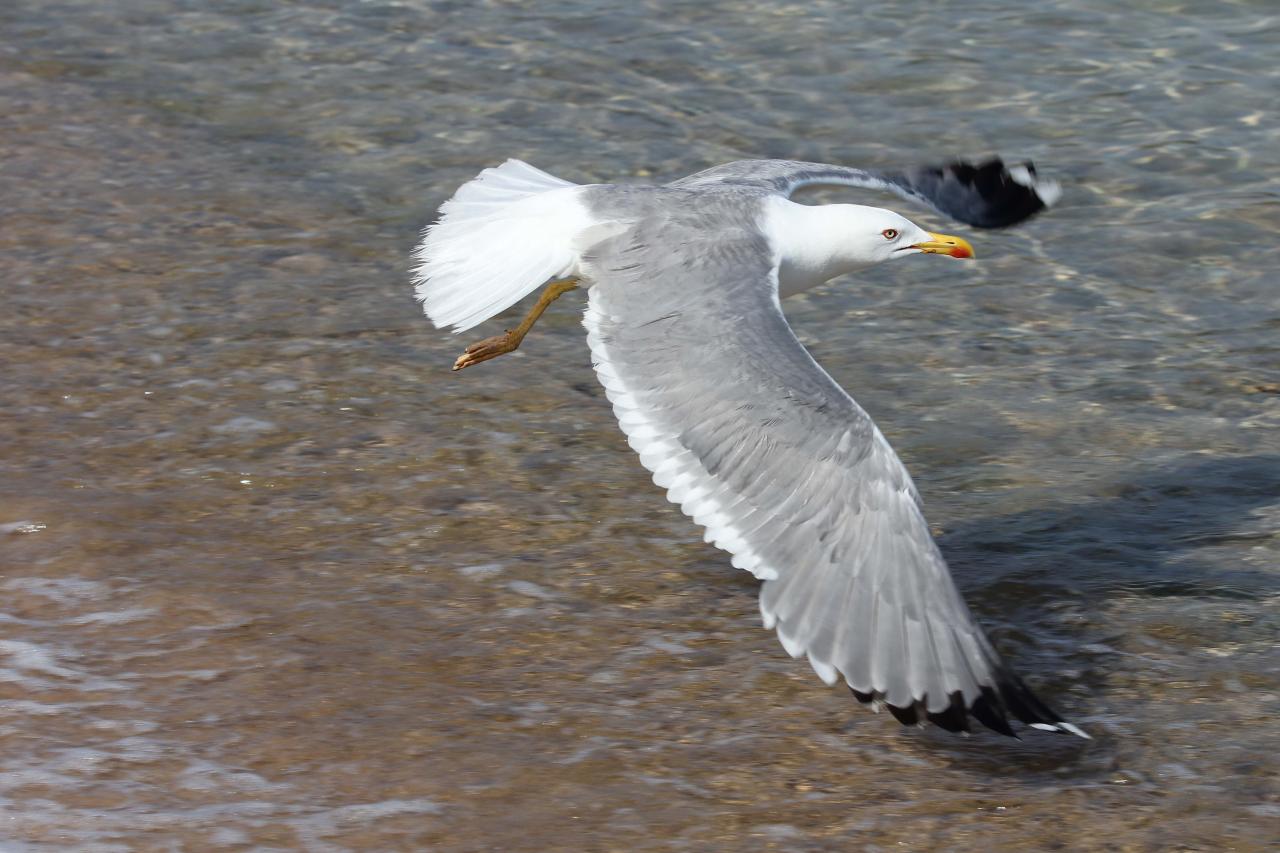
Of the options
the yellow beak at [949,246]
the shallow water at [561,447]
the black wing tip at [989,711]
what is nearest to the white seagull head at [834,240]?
the yellow beak at [949,246]

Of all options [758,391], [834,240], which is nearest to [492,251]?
[834,240]

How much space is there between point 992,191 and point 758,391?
83.3 inches

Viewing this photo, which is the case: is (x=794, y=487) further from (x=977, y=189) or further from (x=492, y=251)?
(x=977, y=189)

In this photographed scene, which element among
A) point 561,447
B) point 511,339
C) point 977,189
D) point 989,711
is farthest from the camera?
point 977,189

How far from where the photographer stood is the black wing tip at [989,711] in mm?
3799

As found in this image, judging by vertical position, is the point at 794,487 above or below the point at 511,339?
below

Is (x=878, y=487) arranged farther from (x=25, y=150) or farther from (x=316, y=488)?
(x=25, y=150)

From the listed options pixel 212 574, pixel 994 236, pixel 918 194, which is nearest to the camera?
pixel 212 574

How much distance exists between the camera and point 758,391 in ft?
14.0

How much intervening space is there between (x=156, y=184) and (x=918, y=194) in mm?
3402

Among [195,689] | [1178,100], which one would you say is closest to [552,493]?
[195,689]

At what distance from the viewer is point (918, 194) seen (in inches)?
232

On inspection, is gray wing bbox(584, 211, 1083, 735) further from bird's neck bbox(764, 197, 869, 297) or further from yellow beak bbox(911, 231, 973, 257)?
yellow beak bbox(911, 231, 973, 257)

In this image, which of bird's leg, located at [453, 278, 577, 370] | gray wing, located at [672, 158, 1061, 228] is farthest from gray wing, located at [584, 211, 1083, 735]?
gray wing, located at [672, 158, 1061, 228]
